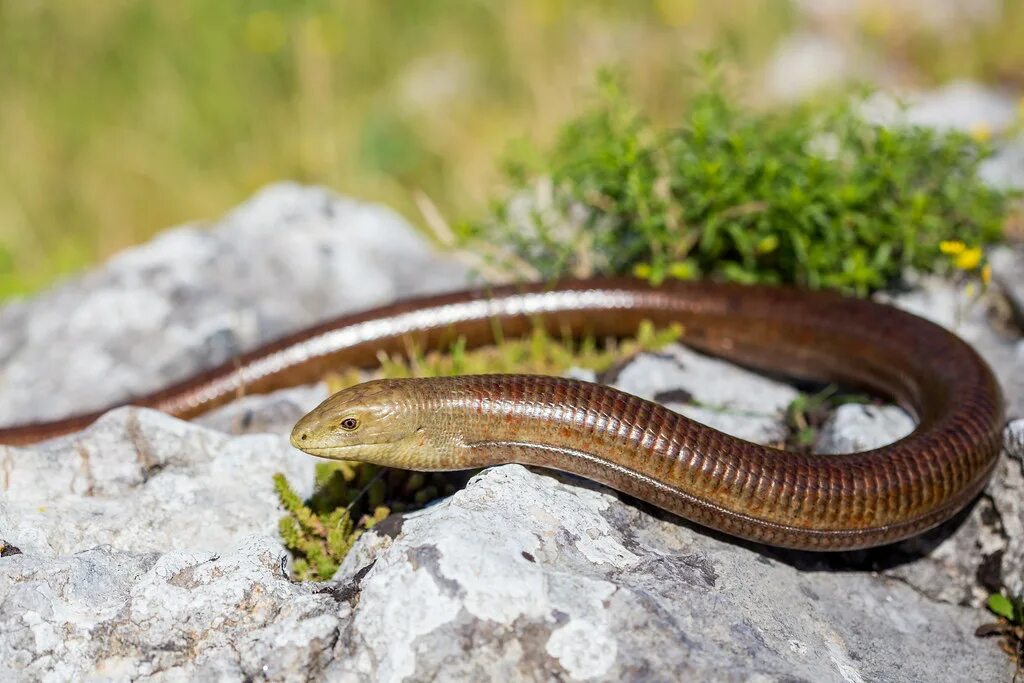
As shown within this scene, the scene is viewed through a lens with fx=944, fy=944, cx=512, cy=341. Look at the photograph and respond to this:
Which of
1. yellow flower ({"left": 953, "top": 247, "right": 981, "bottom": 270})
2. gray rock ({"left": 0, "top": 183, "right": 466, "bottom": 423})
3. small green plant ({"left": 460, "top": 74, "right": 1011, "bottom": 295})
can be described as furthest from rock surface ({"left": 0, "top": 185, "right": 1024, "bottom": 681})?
gray rock ({"left": 0, "top": 183, "right": 466, "bottom": 423})

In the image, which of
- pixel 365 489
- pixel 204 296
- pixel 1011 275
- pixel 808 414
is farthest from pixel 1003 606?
pixel 204 296

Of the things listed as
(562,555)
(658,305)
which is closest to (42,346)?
(658,305)

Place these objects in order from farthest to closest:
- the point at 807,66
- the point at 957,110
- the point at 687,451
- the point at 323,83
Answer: the point at 807,66 → the point at 323,83 → the point at 957,110 → the point at 687,451

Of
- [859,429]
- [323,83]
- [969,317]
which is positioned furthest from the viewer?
[323,83]

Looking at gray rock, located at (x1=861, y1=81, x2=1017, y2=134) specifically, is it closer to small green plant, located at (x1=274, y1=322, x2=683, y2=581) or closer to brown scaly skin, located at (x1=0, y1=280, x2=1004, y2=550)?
brown scaly skin, located at (x1=0, y1=280, x2=1004, y2=550)

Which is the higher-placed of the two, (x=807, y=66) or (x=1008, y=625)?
(x=807, y=66)

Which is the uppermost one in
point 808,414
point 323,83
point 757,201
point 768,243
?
point 323,83

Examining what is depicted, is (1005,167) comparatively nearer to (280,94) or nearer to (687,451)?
(687,451)

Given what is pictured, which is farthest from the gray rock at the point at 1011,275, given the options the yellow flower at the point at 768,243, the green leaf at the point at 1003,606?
the green leaf at the point at 1003,606
